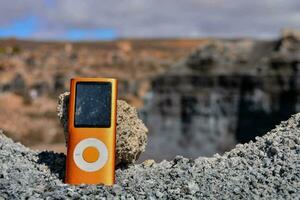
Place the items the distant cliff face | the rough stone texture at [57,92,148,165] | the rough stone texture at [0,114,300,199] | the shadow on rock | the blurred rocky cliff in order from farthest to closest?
the blurred rocky cliff
the distant cliff face
the rough stone texture at [57,92,148,165]
the shadow on rock
the rough stone texture at [0,114,300,199]

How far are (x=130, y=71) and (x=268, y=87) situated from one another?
51384 millimetres

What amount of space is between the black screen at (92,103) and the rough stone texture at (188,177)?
0.52m

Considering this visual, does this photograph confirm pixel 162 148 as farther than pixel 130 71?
No

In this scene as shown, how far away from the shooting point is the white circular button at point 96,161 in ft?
17.9

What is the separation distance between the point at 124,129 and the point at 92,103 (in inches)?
19.4

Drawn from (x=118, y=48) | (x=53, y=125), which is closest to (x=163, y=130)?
(x=53, y=125)

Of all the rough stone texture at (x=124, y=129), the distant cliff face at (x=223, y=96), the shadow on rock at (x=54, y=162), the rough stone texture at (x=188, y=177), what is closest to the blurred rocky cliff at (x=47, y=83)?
the distant cliff face at (x=223, y=96)

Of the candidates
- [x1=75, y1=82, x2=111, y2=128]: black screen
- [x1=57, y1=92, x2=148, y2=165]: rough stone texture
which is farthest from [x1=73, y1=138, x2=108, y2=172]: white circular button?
[x1=57, y1=92, x2=148, y2=165]: rough stone texture

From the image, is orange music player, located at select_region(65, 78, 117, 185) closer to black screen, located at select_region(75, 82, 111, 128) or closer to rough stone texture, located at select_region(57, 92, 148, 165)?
black screen, located at select_region(75, 82, 111, 128)

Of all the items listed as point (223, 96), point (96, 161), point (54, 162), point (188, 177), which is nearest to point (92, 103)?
point (96, 161)

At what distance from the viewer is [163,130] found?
25.1 meters

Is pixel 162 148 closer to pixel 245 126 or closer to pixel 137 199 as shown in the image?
pixel 245 126

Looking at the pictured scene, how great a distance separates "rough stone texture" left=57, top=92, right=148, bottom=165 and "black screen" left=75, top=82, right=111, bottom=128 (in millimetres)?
271

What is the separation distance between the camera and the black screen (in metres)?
5.56
